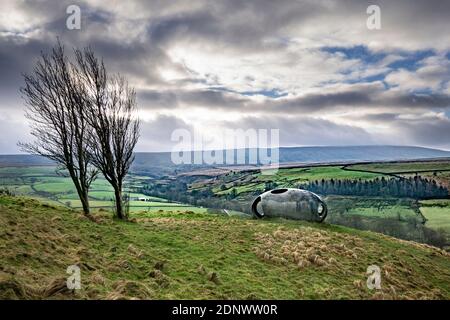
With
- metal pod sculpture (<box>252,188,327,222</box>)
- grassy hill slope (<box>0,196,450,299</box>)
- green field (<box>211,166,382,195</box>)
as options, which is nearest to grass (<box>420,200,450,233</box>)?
green field (<box>211,166,382,195</box>)

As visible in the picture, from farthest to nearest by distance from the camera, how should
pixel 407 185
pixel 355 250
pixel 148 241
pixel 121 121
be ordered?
pixel 407 185 → pixel 121 121 → pixel 355 250 → pixel 148 241

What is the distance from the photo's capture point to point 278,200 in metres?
30.1

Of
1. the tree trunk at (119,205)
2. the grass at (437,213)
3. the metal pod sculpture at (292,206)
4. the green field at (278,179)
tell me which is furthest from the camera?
the green field at (278,179)

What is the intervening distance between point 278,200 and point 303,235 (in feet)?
24.1

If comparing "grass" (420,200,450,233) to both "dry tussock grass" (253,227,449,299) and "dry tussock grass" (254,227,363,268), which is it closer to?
"dry tussock grass" (253,227,449,299)

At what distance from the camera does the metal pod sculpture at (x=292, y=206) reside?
29.7 meters

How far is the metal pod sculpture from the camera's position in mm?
29656

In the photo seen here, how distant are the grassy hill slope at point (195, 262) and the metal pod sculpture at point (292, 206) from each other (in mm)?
5419

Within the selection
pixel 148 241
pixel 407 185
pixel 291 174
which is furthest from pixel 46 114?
pixel 291 174

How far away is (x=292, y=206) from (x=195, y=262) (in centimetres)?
1622

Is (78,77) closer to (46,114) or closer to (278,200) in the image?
(46,114)

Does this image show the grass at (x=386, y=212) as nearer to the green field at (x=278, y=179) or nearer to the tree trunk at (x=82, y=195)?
the green field at (x=278, y=179)

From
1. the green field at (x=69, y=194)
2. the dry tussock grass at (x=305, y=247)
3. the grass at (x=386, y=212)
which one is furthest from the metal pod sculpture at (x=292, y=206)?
the grass at (x=386, y=212)

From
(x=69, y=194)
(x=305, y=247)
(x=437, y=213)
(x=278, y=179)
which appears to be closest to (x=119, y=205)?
(x=305, y=247)
